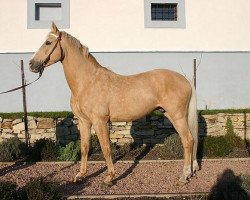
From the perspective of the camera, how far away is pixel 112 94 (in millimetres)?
5559

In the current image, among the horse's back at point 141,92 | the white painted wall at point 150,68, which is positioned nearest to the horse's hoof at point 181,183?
the horse's back at point 141,92

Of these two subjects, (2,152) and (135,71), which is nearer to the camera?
(2,152)

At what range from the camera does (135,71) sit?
12.1m

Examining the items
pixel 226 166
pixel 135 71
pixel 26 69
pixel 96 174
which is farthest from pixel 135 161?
pixel 26 69

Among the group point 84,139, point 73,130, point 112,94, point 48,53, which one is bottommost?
point 73,130

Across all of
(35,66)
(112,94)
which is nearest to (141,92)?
(112,94)

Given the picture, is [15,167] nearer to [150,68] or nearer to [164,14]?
[150,68]

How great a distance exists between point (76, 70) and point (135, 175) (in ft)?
7.53

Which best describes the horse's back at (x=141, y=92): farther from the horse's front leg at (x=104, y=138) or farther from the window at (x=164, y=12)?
the window at (x=164, y=12)

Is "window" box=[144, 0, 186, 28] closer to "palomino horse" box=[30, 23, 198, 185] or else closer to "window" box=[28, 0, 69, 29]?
"window" box=[28, 0, 69, 29]

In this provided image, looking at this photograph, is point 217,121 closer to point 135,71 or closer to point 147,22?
point 135,71

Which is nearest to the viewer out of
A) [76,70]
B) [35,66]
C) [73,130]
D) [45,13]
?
[35,66]

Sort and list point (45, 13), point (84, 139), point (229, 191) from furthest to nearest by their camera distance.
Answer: point (45, 13) → point (84, 139) → point (229, 191)

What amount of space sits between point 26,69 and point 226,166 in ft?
25.0
